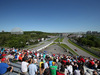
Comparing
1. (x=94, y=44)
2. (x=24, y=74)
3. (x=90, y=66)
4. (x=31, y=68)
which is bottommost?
(x=94, y=44)

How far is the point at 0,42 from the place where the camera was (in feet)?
139

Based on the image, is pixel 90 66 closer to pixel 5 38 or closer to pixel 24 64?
pixel 24 64

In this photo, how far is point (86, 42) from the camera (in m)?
52.3

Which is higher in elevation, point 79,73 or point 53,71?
point 53,71

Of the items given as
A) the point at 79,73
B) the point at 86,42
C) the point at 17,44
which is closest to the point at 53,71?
the point at 79,73

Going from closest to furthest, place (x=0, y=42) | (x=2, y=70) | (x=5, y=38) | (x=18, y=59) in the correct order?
(x=2, y=70) < (x=18, y=59) < (x=0, y=42) < (x=5, y=38)

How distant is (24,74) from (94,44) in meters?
58.8

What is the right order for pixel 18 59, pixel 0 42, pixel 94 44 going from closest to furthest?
pixel 18 59 < pixel 0 42 < pixel 94 44

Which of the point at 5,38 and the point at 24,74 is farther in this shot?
A: the point at 5,38

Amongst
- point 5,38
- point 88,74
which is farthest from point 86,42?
point 5,38

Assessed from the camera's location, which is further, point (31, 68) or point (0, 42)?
point (0, 42)

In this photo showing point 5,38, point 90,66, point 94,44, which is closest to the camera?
point 90,66

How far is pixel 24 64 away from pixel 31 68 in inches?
27.3

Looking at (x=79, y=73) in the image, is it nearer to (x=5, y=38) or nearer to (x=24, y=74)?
(x=24, y=74)
